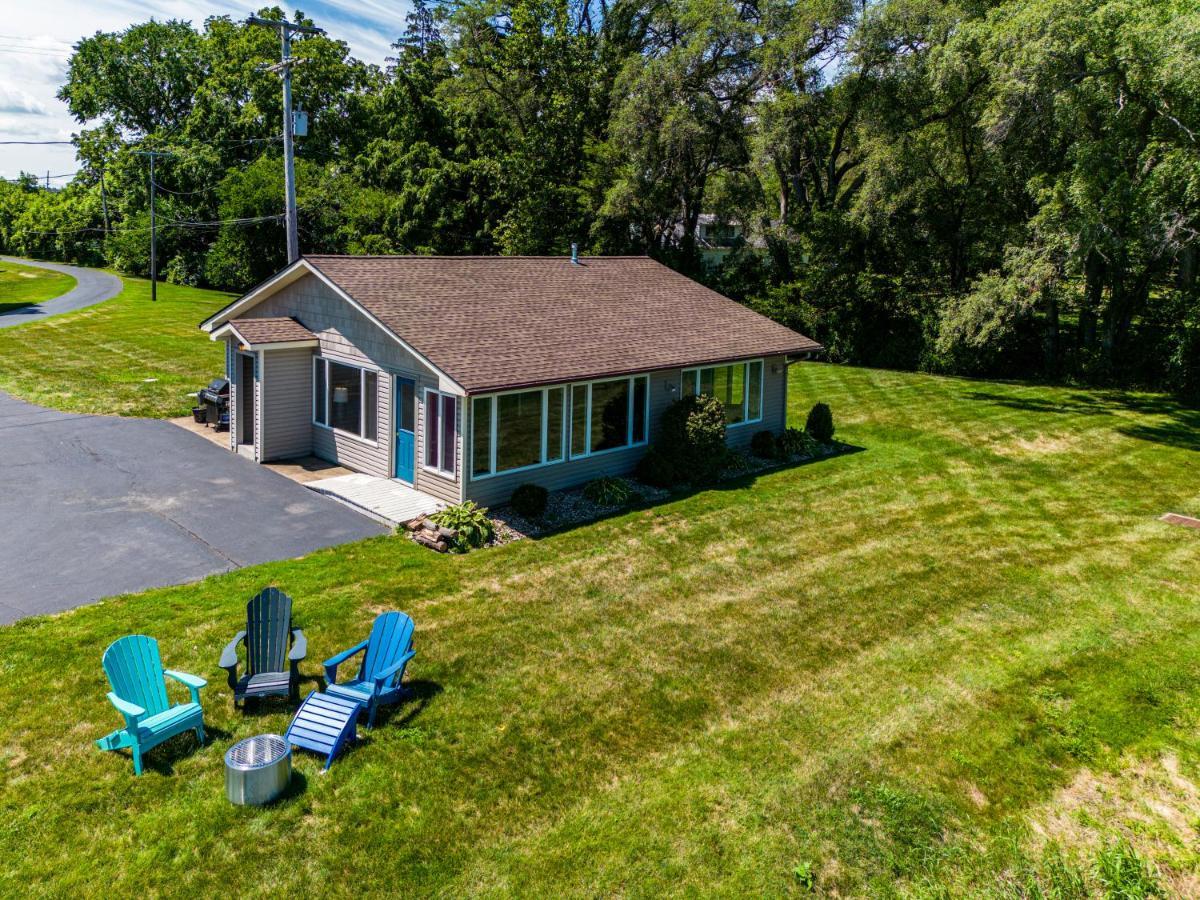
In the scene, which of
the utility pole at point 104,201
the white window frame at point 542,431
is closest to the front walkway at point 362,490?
the white window frame at point 542,431

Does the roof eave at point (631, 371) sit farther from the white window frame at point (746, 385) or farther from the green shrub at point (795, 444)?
the green shrub at point (795, 444)

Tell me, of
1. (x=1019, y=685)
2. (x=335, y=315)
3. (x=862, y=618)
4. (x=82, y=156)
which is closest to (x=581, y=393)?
(x=335, y=315)

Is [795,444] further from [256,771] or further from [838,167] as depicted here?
[838,167]

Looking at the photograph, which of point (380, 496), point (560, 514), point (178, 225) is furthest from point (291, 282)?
point (178, 225)

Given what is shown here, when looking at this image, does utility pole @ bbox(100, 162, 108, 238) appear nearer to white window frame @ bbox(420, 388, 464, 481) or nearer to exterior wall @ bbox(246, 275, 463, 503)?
exterior wall @ bbox(246, 275, 463, 503)

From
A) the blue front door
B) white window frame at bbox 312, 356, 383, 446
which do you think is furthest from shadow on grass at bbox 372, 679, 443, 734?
white window frame at bbox 312, 356, 383, 446

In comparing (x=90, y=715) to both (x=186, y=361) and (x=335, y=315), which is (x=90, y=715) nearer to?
(x=335, y=315)
